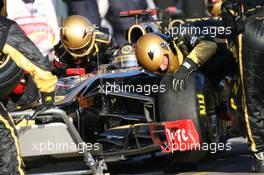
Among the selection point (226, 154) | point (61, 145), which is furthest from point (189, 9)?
point (61, 145)

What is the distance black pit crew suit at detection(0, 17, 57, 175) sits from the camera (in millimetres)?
6812

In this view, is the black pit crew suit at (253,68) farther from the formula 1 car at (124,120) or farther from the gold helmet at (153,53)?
the gold helmet at (153,53)

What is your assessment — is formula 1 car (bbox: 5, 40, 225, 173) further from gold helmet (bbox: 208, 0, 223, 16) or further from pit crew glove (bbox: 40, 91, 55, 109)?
gold helmet (bbox: 208, 0, 223, 16)

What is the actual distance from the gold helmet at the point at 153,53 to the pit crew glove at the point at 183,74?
262 millimetres

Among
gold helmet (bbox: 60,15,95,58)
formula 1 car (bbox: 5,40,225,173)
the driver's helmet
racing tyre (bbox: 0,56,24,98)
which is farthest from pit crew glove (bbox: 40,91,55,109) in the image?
gold helmet (bbox: 60,15,95,58)

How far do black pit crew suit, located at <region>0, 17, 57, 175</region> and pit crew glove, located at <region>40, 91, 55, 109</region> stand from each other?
0.05m

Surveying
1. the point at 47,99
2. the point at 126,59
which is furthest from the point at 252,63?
the point at 47,99

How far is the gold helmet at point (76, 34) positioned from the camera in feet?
32.7

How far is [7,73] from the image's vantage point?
693 centimetres

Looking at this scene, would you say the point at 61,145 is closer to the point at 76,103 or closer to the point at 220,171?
the point at 76,103

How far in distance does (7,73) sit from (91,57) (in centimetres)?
335

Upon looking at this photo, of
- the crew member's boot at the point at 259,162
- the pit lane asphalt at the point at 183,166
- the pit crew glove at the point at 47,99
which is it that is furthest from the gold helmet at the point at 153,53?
the pit crew glove at the point at 47,99

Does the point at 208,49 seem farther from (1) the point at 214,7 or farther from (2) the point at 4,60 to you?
(1) the point at 214,7

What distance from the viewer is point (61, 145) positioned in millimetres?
7898
